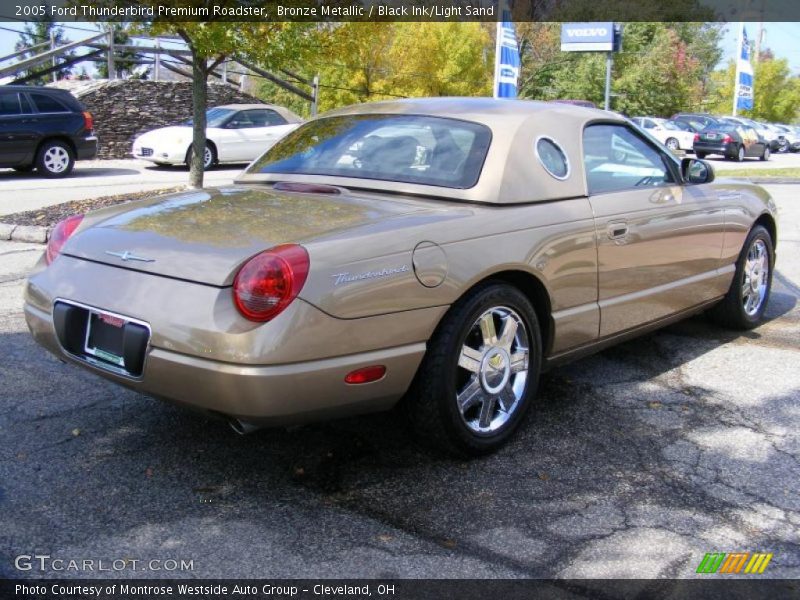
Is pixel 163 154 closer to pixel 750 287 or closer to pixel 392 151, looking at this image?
pixel 750 287

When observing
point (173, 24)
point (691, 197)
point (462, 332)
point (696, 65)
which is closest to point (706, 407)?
point (691, 197)

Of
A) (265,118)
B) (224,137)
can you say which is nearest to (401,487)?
(224,137)

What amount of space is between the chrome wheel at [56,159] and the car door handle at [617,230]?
1349 centimetres

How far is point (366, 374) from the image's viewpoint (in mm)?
3195

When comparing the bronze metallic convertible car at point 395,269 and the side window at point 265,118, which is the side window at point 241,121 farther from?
the bronze metallic convertible car at point 395,269

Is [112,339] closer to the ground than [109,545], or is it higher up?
higher up

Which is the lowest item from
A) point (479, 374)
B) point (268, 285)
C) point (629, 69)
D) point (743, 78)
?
point (479, 374)

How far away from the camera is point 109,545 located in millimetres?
2896

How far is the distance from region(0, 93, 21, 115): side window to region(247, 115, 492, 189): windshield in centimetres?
1201

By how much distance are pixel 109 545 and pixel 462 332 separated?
1.52 meters

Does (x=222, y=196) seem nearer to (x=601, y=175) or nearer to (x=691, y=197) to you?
(x=601, y=175)

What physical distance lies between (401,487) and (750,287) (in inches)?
138

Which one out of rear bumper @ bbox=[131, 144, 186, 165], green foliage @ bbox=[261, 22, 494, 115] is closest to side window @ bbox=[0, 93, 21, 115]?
rear bumper @ bbox=[131, 144, 186, 165]

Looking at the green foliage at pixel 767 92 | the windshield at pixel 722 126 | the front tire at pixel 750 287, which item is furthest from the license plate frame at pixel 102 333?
the green foliage at pixel 767 92
